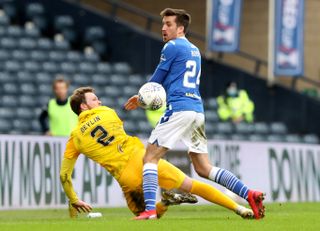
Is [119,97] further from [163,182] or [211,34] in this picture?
[163,182]

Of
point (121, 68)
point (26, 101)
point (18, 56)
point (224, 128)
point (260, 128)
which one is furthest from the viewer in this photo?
point (121, 68)

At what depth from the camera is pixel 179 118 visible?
1093 centimetres

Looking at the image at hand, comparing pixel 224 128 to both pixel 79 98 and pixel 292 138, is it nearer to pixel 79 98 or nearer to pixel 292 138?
pixel 292 138

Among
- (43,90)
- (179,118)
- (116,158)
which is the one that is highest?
(43,90)

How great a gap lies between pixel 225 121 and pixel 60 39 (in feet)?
13.1

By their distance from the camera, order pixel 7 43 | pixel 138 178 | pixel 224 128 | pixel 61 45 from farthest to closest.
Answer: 1. pixel 61 45
2. pixel 224 128
3. pixel 7 43
4. pixel 138 178

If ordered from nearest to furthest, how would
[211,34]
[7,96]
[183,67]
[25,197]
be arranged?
1. [183,67]
2. [25,197]
3. [7,96]
4. [211,34]

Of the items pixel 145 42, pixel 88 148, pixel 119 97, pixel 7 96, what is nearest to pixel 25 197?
pixel 88 148

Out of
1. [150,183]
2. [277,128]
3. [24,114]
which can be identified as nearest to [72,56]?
[24,114]

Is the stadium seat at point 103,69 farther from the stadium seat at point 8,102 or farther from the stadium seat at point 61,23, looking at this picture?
the stadium seat at point 8,102

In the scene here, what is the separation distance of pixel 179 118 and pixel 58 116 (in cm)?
677

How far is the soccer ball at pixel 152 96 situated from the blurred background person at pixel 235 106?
13994mm

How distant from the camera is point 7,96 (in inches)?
907

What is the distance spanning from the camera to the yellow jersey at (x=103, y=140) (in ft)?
36.8
